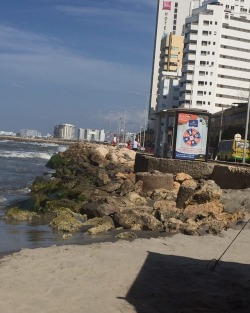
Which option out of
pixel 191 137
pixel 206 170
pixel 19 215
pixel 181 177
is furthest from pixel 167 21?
pixel 19 215

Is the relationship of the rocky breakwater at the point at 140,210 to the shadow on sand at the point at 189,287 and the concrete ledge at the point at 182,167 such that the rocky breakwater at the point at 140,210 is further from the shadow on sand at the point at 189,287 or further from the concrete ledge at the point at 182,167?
the shadow on sand at the point at 189,287

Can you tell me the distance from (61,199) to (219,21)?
106863 millimetres

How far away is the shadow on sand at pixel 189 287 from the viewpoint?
696cm

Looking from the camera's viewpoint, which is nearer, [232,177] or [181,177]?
[232,177]

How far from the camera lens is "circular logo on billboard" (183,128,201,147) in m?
23.2

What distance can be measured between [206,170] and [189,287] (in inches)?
603

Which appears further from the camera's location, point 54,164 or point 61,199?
point 54,164

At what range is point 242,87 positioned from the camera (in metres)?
122

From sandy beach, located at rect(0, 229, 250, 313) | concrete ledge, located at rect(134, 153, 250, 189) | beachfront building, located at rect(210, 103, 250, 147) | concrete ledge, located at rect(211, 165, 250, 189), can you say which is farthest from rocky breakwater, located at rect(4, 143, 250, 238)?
beachfront building, located at rect(210, 103, 250, 147)

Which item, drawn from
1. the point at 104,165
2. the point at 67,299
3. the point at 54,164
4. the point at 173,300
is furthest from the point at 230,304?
the point at 54,164

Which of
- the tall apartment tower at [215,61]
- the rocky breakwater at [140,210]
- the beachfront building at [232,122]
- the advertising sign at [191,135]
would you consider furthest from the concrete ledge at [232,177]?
the tall apartment tower at [215,61]

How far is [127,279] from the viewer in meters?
8.12

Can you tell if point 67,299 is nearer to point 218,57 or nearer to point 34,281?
point 34,281

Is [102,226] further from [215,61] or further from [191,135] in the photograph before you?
[215,61]
